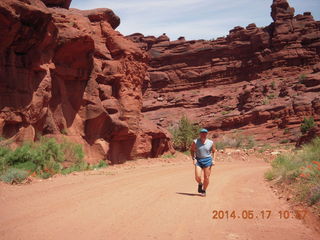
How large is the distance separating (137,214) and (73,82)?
47.3 ft

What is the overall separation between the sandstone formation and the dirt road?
39.0 m

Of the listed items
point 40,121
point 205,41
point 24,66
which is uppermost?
point 205,41

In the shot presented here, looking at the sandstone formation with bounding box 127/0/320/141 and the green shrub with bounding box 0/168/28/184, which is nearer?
the green shrub with bounding box 0/168/28/184

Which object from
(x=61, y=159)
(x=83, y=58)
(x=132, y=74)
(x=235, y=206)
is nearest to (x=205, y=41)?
(x=132, y=74)

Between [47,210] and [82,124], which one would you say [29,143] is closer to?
[82,124]

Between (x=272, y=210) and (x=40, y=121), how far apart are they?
11.8 meters

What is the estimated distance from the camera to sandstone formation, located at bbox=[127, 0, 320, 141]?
165ft

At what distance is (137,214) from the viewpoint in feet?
19.2

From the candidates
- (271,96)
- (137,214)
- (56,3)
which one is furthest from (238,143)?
(137,214)

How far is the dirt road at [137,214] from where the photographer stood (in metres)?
4.70

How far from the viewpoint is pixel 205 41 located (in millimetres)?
83562

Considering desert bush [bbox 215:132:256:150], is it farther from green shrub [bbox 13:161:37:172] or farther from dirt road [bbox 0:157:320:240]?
dirt road [bbox 0:157:320:240]

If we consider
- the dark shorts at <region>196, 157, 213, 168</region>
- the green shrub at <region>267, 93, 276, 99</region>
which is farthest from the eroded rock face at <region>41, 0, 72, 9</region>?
the green shrub at <region>267, 93, 276, 99</region>

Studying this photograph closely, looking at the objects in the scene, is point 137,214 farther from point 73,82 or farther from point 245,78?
point 245,78
